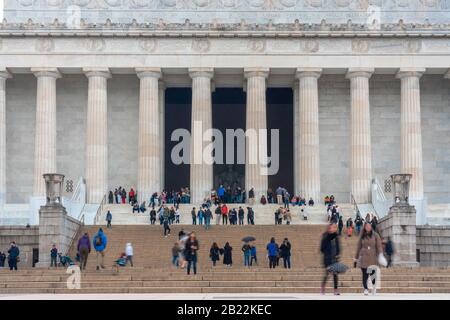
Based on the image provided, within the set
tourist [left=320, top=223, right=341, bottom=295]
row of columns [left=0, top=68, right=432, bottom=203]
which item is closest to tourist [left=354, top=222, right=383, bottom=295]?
tourist [left=320, top=223, right=341, bottom=295]

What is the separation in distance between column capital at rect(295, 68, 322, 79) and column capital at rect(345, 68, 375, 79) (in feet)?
6.84

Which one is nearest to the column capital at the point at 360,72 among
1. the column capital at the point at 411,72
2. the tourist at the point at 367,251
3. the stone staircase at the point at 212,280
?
the column capital at the point at 411,72

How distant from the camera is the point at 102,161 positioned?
62.7 meters

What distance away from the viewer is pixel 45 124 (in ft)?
207

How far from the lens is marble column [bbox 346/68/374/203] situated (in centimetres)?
6259

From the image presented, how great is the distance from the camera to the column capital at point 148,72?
62.7m

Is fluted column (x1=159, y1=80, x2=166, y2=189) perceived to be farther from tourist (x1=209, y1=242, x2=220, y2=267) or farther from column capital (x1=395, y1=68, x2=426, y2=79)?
tourist (x1=209, y1=242, x2=220, y2=267)

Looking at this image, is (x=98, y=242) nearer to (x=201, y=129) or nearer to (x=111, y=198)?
(x=111, y=198)

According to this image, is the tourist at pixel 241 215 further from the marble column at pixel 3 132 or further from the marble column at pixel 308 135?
the marble column at pixel 3 132

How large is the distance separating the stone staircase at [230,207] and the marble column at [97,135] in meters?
2.32

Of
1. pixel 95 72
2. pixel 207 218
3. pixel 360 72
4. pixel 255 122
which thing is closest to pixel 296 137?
pixel 255 122

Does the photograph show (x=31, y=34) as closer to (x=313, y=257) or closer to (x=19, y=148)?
(x=19, y=148)
